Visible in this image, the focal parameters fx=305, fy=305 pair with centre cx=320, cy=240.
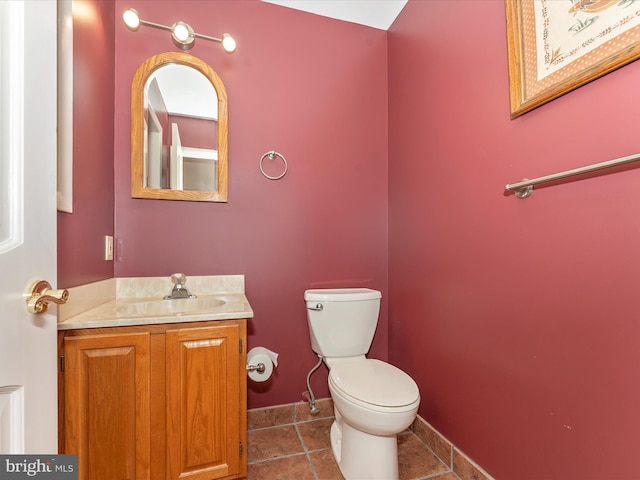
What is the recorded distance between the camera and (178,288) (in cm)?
157

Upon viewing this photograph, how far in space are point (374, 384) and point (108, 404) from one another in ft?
3.33

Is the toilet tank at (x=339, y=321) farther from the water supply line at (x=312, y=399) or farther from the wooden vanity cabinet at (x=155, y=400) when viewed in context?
the wooden vanity cabinet at (x=155, y=400)

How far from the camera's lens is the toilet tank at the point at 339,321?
1659mm

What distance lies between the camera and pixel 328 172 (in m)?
1.90

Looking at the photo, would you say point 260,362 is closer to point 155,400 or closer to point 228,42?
point 155,400

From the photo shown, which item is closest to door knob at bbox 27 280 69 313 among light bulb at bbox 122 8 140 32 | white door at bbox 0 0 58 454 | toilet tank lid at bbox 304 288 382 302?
white door at bbox 0 0 58 454

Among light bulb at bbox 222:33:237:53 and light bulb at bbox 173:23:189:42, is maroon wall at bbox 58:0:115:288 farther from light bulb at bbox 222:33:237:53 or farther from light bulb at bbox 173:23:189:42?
light bulb at bbox 222:33:237:53

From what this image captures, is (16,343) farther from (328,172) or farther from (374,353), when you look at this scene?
(374,353)

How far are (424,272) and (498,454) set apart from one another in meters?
0.82

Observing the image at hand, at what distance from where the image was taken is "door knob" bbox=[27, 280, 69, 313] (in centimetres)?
60

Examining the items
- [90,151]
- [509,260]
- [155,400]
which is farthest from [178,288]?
[509,260]

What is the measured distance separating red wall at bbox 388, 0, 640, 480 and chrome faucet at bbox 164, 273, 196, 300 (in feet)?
3.99

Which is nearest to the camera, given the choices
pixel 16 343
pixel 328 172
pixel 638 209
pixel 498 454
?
pixel 16 343

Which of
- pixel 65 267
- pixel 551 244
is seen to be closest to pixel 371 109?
pixel 551 244
